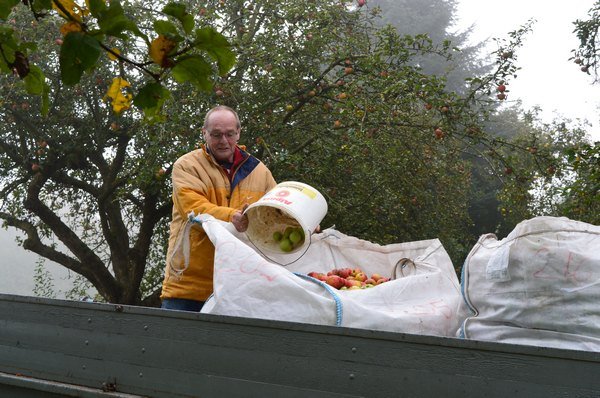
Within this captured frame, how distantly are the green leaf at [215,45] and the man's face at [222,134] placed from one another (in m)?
2.43

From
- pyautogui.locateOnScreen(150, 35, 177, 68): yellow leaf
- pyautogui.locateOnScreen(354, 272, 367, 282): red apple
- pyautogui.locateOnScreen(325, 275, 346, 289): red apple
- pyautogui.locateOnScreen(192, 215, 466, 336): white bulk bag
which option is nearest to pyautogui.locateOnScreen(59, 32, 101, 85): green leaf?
pyautogui.locateOnScreen(150, 35, 177, 68): yellow leaf

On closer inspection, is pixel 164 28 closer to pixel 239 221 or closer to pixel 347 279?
pixel 239 221

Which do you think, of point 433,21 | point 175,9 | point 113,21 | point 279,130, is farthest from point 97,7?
point 433,21

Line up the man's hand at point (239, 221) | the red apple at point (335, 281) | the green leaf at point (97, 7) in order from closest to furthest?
the green leaf at point (97, 7) → the red apple at point (335, 281) → the man's hand at point (239, 221)

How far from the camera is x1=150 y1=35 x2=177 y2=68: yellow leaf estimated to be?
159 centimetres

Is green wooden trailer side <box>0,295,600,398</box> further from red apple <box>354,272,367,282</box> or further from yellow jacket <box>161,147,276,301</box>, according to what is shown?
red apple <box>354,272,367,282</box>

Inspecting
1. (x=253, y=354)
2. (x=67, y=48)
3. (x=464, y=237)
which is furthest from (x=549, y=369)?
(x=464, y=237)

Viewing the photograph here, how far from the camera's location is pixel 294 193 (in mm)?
3592

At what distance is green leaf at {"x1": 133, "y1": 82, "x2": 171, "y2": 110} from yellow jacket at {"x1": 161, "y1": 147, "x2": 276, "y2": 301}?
2050mm

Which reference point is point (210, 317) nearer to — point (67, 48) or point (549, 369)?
point (549, 369)

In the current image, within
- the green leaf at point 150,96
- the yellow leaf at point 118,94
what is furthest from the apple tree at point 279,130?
the green leaf at point 150,96

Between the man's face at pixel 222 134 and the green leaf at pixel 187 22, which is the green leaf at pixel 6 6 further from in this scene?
the man's face at pixel 222 134

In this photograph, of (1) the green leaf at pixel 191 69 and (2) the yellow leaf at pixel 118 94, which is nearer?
(1) the green leaf at pixel 191 69

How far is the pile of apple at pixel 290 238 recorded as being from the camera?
3734 millimetres
